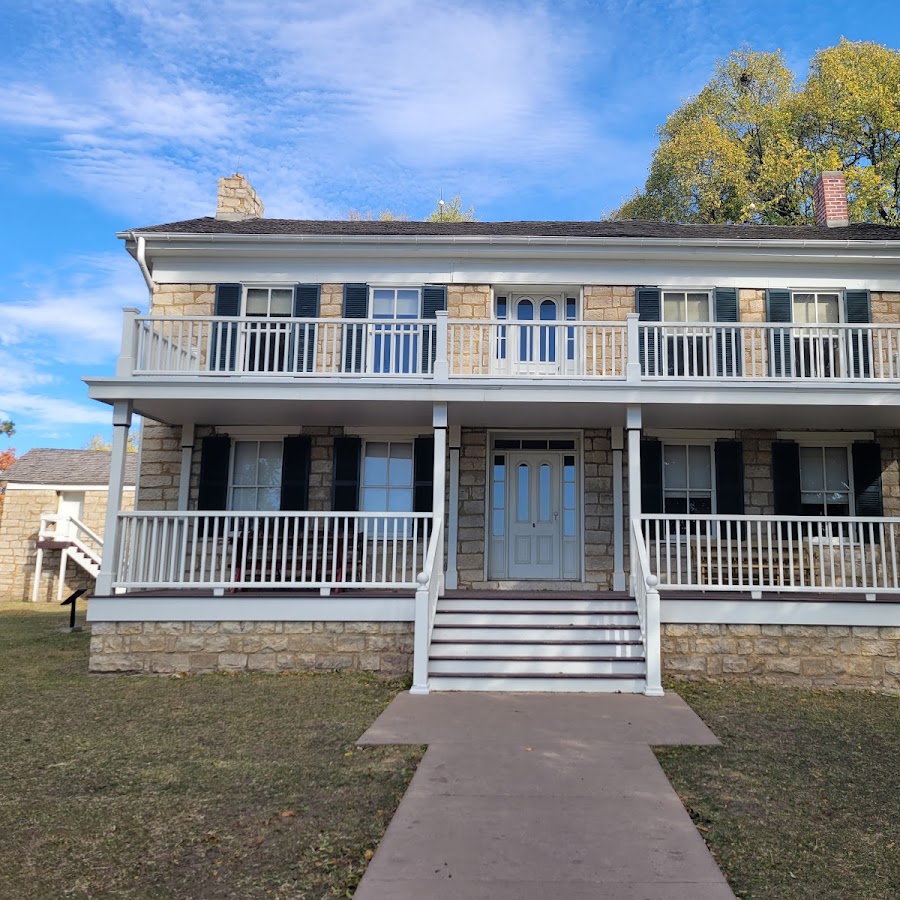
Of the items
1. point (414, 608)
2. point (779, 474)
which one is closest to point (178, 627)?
point (414, 608)

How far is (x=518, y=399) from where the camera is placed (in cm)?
893

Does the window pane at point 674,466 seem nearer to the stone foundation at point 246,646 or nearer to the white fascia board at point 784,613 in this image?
the white fascia board at point 784,613

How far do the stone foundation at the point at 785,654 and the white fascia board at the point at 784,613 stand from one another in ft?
0.25

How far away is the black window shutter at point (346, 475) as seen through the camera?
10555mm

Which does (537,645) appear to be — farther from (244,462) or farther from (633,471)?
(244,462)

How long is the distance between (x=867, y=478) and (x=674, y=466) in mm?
2756

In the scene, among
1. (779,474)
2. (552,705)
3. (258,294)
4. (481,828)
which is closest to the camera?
(481,828)

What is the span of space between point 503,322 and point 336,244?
11.1 feet

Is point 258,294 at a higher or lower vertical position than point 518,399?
higher

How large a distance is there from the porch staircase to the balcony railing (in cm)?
288

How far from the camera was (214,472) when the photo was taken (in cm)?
1068

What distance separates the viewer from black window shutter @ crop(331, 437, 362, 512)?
10.6 meters

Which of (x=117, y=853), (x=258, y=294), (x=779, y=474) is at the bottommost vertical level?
(x=117, y=853)

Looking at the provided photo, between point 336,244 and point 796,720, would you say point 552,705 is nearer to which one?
point 796,720
